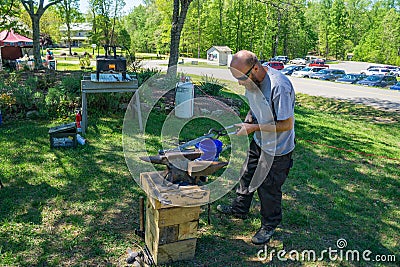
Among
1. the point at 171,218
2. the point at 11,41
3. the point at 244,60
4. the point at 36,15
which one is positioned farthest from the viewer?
the point at 11,41

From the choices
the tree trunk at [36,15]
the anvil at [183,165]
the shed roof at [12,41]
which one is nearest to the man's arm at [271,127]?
the anvil at [183,165]

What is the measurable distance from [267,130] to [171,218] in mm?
1059

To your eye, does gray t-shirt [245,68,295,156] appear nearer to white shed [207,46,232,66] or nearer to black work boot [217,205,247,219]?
black work boot [217,205,247,219]

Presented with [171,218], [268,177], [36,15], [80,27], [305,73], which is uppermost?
[80,27]

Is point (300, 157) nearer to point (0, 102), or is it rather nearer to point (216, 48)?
point (0, 102)

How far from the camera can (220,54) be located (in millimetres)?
34500

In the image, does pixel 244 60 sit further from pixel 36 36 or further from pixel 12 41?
pixel 12 41

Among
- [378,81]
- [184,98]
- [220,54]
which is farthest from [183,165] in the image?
[220,54]

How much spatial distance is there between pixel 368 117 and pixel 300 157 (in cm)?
698

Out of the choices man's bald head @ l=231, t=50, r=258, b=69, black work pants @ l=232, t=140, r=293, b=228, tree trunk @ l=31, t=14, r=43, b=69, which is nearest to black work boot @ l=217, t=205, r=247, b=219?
black work pants @ l=232, t=140, r=293, b=228

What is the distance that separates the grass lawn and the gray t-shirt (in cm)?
92

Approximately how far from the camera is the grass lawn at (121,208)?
9.19 ft

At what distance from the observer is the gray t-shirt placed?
8.67 ft

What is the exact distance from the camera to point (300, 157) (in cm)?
532
